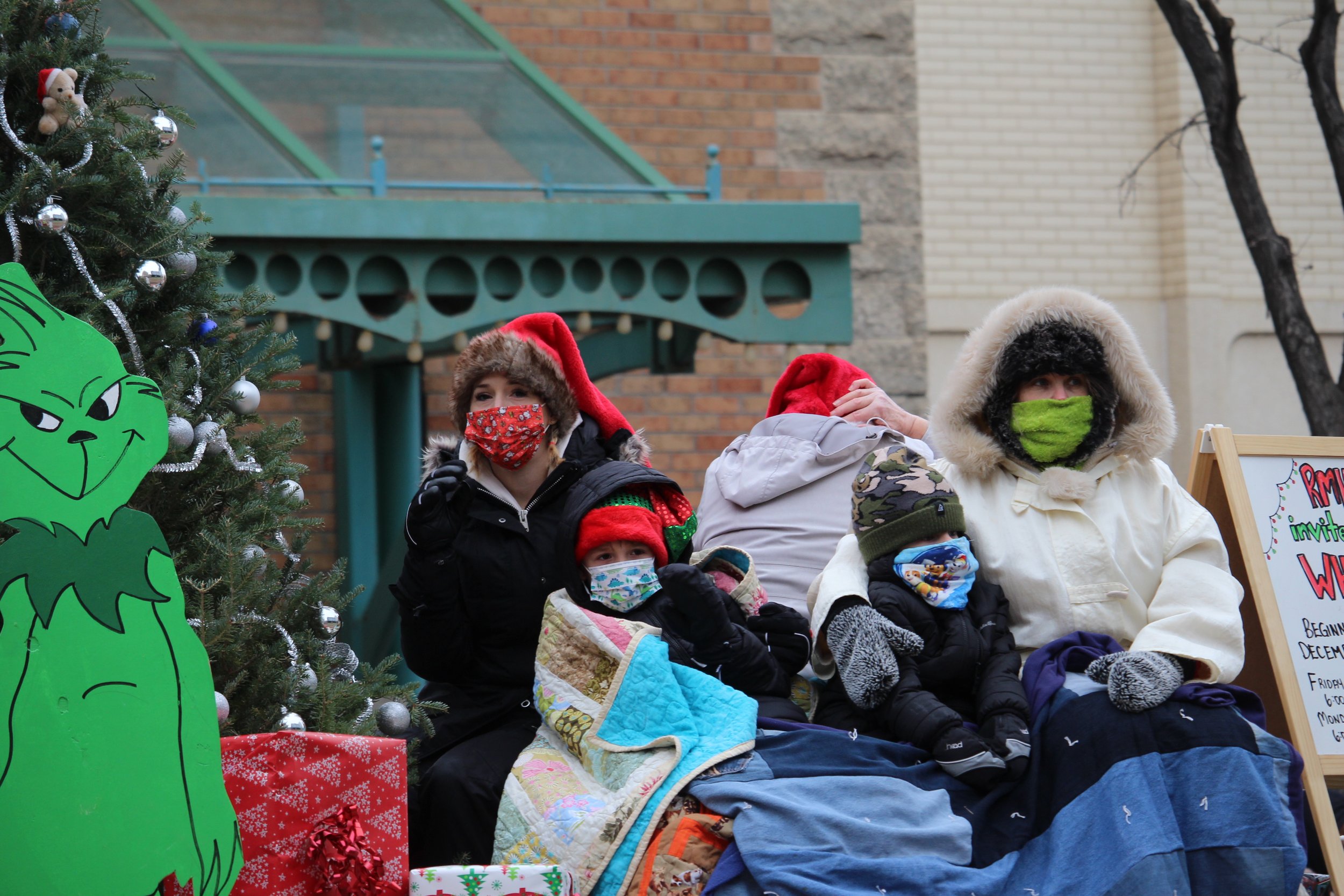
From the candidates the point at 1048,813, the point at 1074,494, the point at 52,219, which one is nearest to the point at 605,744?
the point at 1048,813

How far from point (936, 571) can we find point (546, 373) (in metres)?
1.17

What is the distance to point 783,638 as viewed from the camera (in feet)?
12.0

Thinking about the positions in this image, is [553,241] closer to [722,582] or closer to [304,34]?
[304,34]

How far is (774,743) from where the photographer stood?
10.7ft

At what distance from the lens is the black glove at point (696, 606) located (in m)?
3.29

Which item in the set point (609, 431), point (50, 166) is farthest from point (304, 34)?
point (50, 166)

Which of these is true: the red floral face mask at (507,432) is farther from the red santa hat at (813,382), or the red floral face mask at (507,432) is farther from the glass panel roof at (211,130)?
the glass panel roof at (211,130)

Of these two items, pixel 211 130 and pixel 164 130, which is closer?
pixel 164 130

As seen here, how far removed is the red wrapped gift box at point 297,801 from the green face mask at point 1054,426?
185 centimetres

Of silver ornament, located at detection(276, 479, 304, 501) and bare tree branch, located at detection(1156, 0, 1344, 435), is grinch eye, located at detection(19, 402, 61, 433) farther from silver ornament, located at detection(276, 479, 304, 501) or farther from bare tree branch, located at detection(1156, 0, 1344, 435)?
bare tree branch, located at detection(1156, 0, 1344, 435)

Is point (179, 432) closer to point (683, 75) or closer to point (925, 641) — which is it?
point (925, 641)

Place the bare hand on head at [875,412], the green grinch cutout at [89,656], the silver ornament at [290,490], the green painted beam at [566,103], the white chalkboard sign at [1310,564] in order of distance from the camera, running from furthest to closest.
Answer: the green painted beam at [566,103]
the bare hand on head at [875,412]
the white chalkboard sign at [1310,564]
the silver ornament at [290,490]
the green grinch cutout at [89,656]

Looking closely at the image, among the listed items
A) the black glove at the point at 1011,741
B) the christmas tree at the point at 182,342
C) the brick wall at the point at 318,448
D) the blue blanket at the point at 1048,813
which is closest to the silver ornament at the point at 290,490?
the christmas tree at the point at 182,342

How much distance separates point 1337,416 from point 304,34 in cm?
436
